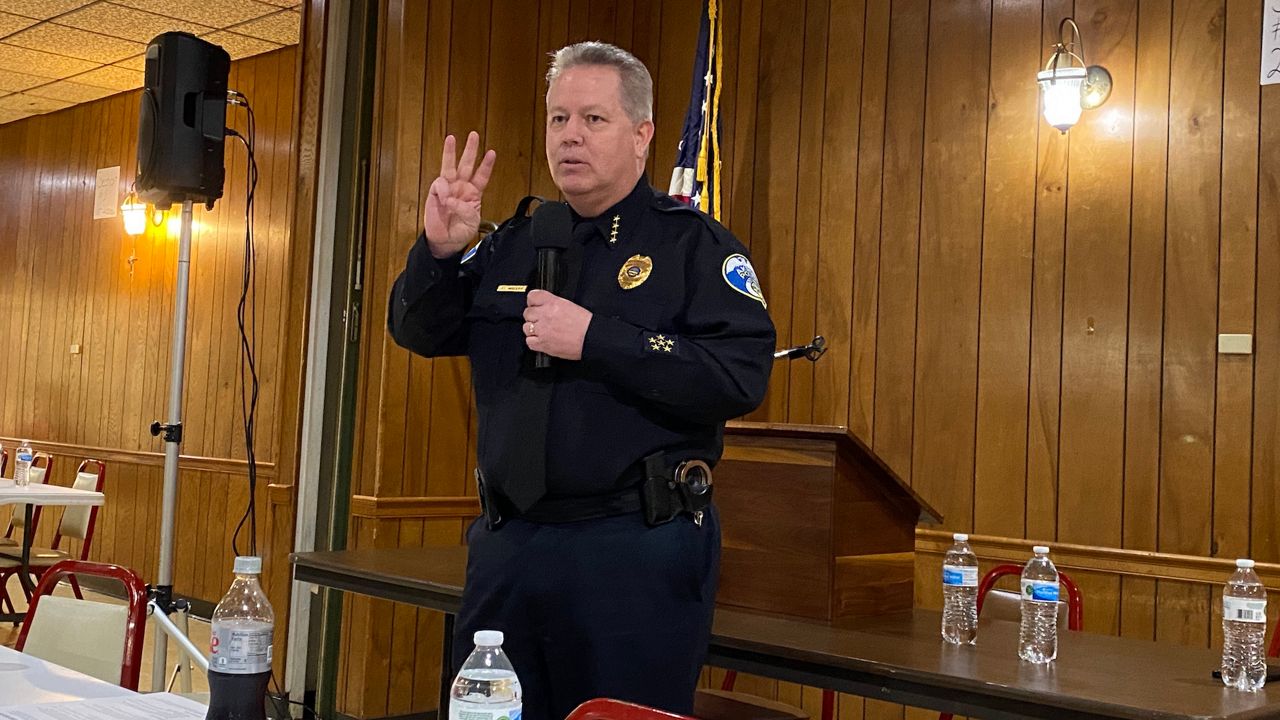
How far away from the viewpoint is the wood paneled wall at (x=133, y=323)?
7.08 m

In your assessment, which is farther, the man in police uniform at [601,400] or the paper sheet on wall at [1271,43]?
the paper sheet on wall at [1271,43]

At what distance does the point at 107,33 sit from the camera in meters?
6.82

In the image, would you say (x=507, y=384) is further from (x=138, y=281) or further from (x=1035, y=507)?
(x=138, y=281)

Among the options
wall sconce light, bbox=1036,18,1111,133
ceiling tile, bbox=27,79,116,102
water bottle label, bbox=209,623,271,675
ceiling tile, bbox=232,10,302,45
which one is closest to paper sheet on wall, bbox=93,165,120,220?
ceiling tile, bbox=27,79,116,102

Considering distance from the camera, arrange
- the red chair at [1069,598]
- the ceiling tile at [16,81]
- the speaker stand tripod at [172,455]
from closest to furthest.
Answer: the red chair at [1069,598] < the speaker stand tripod at [172,455] < the ceiling tile at [16,81]

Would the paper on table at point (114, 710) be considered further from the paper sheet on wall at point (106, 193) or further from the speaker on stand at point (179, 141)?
the paper sheet on wall at point (106, 193)

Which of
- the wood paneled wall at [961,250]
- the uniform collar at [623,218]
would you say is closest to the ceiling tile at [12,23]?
the wood paneled wall at [961,250]

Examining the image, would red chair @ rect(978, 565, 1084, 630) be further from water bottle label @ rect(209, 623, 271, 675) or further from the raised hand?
Answer: water bottle label @ rect(209, 623, 271, 675)

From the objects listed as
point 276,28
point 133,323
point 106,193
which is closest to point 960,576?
point 276,28

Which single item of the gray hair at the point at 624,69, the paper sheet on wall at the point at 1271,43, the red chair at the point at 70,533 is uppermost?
the paper sheet on wall at the point at 1271,43

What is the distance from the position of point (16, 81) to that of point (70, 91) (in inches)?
12.9

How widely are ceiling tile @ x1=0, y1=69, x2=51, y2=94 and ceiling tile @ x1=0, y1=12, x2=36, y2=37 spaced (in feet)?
3.30

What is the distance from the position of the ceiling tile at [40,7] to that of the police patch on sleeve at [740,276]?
17.3 feet

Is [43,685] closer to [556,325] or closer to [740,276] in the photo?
[556,325]
